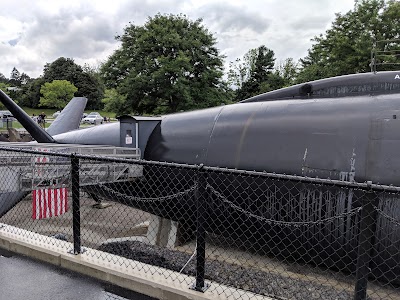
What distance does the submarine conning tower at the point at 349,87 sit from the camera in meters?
5.95

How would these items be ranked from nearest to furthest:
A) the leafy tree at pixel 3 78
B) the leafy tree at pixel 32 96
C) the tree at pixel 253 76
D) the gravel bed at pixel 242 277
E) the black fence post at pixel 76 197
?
the black fence post at pixel 76 197, the gravel bed at pixel 242 277, the tree at pixel 253 76, the leafy tree at pixel 32 96, the leafy tree at pixel 3 78

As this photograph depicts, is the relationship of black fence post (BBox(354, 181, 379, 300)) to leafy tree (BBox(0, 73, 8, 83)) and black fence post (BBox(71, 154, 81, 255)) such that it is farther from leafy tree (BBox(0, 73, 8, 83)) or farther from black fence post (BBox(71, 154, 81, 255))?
leafy tree (BBox(0, 73, 8, 83))

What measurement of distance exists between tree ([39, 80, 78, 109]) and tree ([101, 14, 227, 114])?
48.1m

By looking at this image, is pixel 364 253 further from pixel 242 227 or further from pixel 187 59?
pixel 187 59

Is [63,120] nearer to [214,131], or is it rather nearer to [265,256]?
[214,131]

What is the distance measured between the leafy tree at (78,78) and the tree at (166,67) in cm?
5859

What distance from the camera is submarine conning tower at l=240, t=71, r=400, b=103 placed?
5949 millimetres

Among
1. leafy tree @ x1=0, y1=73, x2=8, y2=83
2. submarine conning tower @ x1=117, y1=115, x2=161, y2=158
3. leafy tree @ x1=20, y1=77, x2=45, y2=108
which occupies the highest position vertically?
leafy tree @ x1=0, y1=73, x2=8, y2=83

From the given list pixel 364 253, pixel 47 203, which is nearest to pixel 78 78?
pixel 47 203

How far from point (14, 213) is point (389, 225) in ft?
37.3

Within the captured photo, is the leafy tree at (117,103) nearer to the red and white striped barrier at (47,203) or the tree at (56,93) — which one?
the red and white striped barrier at (47,203)

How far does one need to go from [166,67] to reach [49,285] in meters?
22.0

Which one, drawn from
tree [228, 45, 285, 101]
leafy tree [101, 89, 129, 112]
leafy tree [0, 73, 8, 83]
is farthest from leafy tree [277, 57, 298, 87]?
leafy tree [0, 73, 8, 83]

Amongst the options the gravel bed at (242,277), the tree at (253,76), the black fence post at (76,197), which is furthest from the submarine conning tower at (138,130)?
the tree at (253,76)
